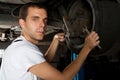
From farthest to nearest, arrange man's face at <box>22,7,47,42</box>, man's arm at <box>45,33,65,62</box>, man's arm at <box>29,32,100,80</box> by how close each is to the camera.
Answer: man's arm at <box>45,33,65,62</box>, man's face at <box>22,7,47,42</box>, man's arm at <box>29,32,100,80</box>

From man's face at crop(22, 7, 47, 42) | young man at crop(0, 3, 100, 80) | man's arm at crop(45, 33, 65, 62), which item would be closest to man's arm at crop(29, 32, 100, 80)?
young man at crop(0, 3, 100, 80)

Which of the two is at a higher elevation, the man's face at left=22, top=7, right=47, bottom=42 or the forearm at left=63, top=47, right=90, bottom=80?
the man's face at left=22, top=7, right=47, bottom=42

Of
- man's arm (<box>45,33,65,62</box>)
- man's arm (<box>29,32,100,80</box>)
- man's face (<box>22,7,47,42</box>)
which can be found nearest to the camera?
man's arm (<box>29,32,100,80</box>)

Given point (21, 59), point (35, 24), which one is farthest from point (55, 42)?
point (21, 59)

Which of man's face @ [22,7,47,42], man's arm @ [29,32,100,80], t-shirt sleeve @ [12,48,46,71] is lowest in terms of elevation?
man's arm @ [29,32,100,80]

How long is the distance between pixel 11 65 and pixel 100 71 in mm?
2349

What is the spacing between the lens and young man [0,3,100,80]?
1.03 meters

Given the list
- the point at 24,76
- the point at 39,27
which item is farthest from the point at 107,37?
the point at 24,76

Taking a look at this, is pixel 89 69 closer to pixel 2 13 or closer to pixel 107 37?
pixel 2 13

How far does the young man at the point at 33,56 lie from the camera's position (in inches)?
40.6

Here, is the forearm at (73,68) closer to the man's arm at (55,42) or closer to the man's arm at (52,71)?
the man's arm at (52,71)

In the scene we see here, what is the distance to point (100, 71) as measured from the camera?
3.31 m

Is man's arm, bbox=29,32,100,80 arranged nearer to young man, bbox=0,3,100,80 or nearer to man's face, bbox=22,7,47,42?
young man, bbox=0,3,100,80

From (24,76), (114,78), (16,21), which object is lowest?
(114,78)
